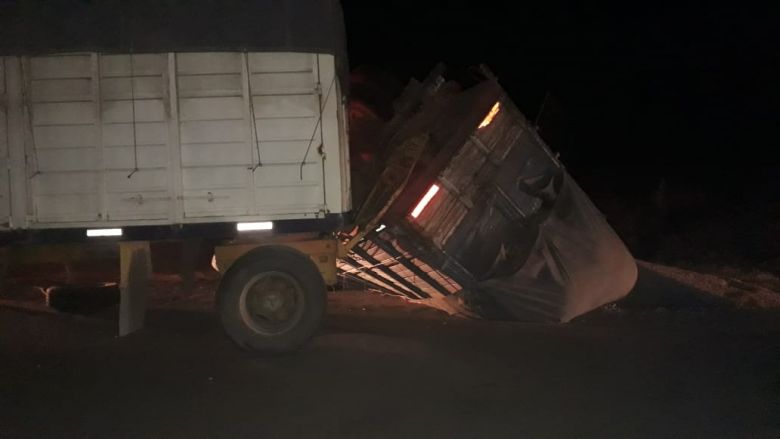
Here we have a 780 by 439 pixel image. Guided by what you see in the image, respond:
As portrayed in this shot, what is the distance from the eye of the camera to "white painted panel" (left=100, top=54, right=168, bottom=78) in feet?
26.8

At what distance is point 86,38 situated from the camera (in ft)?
26.5

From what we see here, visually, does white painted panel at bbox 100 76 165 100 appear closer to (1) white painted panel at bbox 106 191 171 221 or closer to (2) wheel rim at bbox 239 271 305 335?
(1) white painted panel at bbox 106 191 171 221

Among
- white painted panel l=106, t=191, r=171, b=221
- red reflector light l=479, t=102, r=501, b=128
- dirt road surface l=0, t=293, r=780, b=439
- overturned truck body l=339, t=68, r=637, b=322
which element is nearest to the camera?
dirt road surface l=0, t=293, r=780, b=439

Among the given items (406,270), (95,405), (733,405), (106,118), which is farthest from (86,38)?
(733,405)

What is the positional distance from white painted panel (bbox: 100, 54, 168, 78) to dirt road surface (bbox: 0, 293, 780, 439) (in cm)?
272

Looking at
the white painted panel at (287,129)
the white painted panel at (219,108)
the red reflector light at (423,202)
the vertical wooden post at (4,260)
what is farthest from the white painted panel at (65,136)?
the red reflector light at (423,202)

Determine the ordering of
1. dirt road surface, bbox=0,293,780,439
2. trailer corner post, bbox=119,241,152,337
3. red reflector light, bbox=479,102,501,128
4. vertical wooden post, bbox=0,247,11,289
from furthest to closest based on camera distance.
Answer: red reflector light, bbox=479,102,501,128 < trailer corner post, bbox=119,241,152,337 < vertical wooden post, bbox=0,247,11,289 < dirt road surface, bbox=0,293,780,439

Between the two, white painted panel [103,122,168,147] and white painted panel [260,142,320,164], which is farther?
white painted panel [260,142,320,164]

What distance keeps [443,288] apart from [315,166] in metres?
2.44

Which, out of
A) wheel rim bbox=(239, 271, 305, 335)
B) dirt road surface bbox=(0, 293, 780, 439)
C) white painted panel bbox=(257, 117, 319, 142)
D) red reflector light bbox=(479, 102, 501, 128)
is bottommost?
dirt road surface bbox=(0, 293, 780, 439)

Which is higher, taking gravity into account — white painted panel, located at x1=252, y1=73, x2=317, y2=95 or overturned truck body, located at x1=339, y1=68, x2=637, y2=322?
white painted panel, located at x1=252, y1=73, x2=317, y2=95

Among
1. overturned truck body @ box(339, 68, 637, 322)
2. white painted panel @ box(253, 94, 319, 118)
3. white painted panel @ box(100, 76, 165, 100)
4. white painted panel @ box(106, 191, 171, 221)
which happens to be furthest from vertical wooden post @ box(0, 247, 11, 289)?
overturned truck body @ box(339, 68, 637, 322)

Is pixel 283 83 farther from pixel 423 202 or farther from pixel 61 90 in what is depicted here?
pixel 61 90

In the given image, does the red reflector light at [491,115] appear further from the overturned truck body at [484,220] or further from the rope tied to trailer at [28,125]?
the rope tied to trailer at [28,125]
